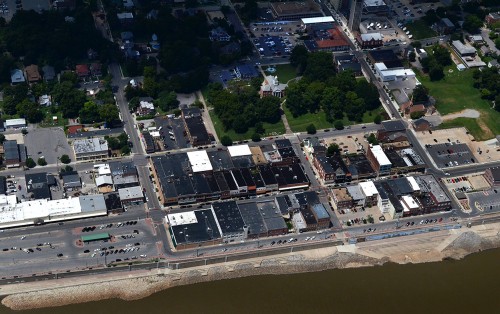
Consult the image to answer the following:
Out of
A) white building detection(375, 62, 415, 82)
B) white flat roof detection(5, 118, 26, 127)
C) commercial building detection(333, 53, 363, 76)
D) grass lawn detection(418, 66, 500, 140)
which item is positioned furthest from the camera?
commercial building detection(333, 53, 363, 76)

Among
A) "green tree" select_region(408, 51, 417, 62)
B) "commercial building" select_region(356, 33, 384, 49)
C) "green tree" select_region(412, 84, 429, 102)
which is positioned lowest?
"green tree" select_region(412, 84, 429, 102)

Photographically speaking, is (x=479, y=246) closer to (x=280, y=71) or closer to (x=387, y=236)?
(x=387, y=236)

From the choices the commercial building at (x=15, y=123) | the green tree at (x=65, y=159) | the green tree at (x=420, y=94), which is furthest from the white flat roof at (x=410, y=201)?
the commercial building at (x=15, y=123)

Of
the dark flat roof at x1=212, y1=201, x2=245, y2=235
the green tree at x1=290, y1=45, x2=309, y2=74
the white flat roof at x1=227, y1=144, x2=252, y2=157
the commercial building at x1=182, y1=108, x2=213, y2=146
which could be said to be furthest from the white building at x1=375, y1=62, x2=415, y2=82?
the dark flat roof at x1=212, y1=201, x2=245, y2=235

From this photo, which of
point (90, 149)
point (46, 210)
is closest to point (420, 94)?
point (90, 149)

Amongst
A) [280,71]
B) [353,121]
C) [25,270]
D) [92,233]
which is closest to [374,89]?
[353,121]

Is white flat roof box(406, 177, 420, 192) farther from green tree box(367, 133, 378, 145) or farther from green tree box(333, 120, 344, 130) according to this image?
green tree box(333, 120, 344, 130)
